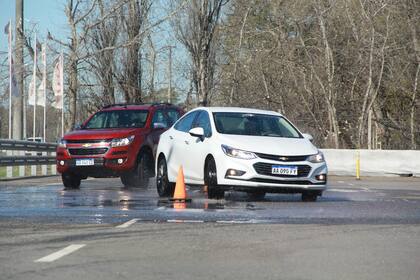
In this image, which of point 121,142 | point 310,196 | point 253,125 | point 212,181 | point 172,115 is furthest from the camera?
point 172,115

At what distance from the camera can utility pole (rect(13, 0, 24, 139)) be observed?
31922mm

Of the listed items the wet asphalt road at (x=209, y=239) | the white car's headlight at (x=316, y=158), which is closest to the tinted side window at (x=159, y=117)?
the wet asphalt road at (x=209, y=239)

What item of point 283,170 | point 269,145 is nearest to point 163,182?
point 269,145

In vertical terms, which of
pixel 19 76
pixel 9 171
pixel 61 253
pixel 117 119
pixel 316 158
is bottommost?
pixel 61 253

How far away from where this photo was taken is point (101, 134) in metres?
20.6

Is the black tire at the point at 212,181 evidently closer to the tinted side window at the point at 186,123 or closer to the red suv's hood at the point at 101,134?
the tinted side window at the point at 186,123

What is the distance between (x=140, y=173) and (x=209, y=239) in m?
11.3

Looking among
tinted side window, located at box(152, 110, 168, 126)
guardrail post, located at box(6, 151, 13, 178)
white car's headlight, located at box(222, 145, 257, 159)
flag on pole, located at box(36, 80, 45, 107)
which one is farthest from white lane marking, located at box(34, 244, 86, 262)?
flag on pole, located at box(36, 80, 45, 107)

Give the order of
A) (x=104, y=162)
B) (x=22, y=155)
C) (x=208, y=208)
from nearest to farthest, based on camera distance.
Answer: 1. (x=208, y=208)
2. (x=104, y=162)
3. (x=22, y=155)

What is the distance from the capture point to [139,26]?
39.5 meters

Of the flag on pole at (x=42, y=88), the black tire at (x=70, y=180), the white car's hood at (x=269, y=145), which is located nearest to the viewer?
the white car's hood at (x=269, y=145)

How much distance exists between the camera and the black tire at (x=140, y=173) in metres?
20.8

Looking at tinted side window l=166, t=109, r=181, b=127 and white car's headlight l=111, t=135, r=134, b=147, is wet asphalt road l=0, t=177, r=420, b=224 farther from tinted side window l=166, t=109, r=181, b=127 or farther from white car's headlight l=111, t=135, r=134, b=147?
tinted side window l=166, t=109, r=181, b=127

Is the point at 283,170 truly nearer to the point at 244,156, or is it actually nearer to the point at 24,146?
the point at 244,156
